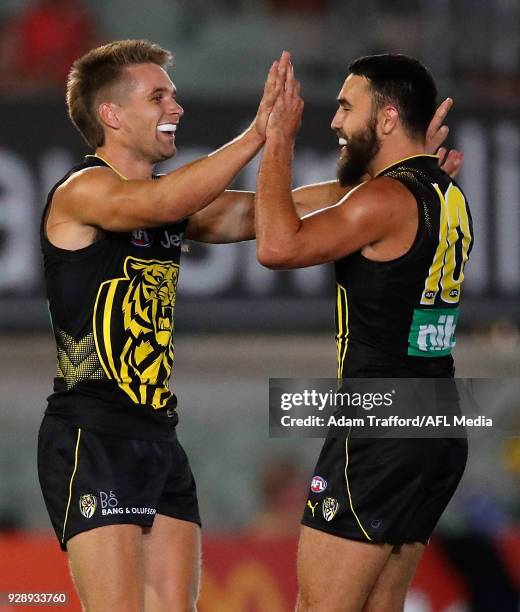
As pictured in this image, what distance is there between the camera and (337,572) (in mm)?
4160

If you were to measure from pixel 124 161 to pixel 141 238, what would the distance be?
324 millimetres

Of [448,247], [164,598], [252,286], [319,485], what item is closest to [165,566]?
[164,598]

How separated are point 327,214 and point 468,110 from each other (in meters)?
3.96

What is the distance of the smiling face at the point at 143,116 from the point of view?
4.49m

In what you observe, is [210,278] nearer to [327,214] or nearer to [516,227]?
[516,227]

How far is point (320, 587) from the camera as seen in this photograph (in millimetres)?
4164

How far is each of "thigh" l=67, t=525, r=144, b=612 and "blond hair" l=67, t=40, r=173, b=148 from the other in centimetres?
144

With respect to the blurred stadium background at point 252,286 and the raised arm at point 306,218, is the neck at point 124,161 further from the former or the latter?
the blurred stadium background at point 252,286

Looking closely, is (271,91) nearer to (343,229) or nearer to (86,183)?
(343,229)

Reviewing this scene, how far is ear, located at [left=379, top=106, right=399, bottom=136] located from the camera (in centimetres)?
438

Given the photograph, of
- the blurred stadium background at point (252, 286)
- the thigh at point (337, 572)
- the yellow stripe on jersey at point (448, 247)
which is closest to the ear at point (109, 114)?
the yellow stripe on jersey at point (448, 247)

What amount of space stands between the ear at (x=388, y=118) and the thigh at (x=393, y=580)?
1462 mm

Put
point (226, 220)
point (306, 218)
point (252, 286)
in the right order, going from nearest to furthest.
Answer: point (306, 218) < point (226, 220) < point (252, 286)

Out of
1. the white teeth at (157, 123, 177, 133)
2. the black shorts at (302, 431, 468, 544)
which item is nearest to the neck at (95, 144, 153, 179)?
the white teeth at (157, 123, 177, 133)
